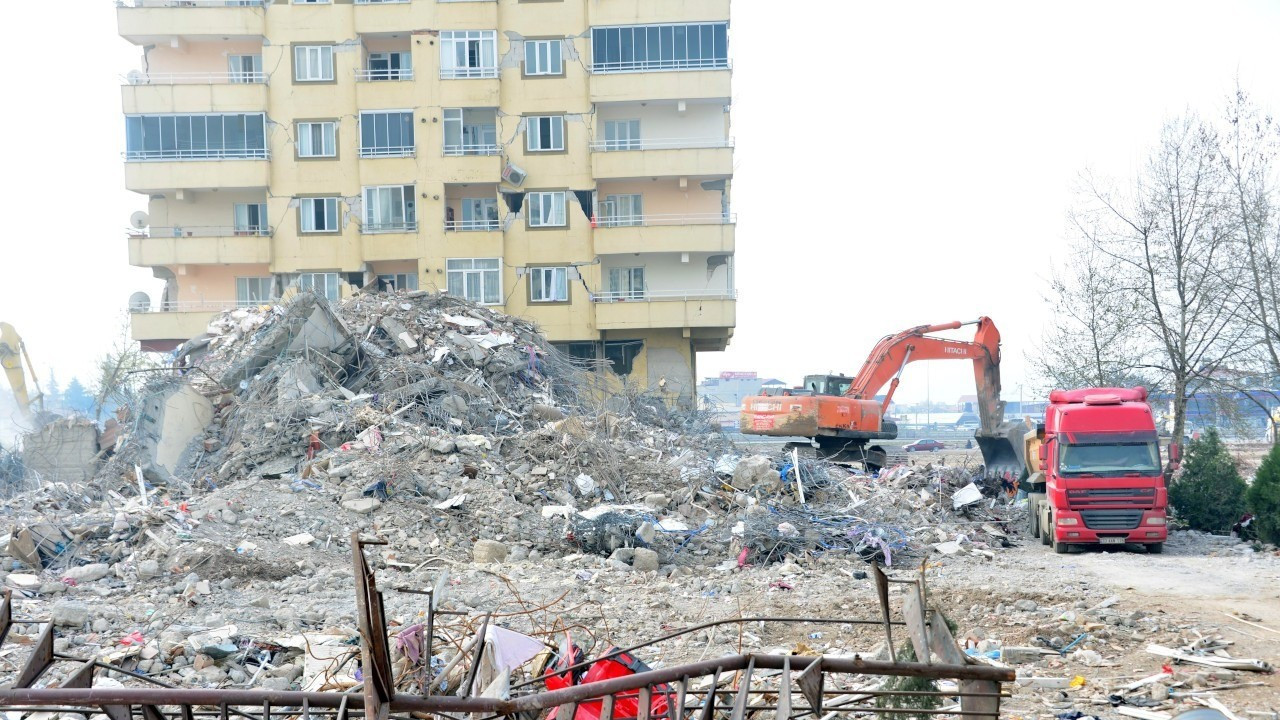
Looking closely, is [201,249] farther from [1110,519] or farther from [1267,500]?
[1267,500]

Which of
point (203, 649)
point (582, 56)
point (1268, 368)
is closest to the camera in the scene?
point (203, 649)

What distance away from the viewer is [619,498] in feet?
55.4

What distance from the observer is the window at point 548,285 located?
34.0 meters

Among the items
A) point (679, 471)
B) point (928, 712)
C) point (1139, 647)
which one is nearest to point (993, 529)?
point (679, 471)

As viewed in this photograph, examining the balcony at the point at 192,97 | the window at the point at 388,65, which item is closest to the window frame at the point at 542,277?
the window at the point at 388,65

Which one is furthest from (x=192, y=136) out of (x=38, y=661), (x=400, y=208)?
(x=38, y=661)

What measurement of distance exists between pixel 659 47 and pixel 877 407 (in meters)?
15.7

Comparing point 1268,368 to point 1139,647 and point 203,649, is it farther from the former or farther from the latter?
point 203,649

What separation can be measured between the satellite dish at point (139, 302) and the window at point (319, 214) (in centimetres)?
548

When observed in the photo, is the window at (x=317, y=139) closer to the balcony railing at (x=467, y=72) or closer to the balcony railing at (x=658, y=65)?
the balcony railing at (x=467, y=72)

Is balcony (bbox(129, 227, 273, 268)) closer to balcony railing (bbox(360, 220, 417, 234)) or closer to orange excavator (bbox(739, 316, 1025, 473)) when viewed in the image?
balcony railing (bbox(360, 220, 417, 234))

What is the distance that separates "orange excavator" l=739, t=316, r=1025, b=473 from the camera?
2273cm

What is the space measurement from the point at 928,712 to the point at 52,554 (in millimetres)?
13622

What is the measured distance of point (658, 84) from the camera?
109 ft
